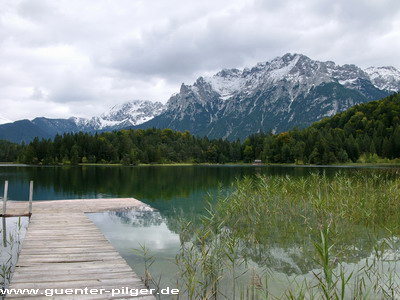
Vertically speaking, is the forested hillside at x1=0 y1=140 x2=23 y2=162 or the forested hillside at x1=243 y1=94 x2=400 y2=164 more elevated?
the forested hillside at x1=243 y1=94 x2=400 y2=164

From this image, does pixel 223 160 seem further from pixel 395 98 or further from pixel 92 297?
pixel 92 297

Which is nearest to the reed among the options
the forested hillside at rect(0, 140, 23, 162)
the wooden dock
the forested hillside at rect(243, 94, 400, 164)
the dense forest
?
the wooden dock

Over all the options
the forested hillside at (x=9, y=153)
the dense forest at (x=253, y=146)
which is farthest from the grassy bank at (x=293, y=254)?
the forested hillside at (x=9, y=153)

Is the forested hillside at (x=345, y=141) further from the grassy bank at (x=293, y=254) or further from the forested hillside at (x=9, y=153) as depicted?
the forested hillside at (x=9, y=153)

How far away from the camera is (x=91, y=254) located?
9.02m

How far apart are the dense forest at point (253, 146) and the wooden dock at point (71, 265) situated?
375ft

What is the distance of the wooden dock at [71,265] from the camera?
255 inches

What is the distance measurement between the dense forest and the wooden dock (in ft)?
375

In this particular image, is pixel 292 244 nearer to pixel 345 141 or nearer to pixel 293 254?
pixel 293 254

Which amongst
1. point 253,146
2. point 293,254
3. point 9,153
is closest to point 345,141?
point 253,146

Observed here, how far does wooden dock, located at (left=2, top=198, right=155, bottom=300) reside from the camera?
21.3 feet

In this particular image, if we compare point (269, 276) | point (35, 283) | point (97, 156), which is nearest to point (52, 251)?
point (35, 283)

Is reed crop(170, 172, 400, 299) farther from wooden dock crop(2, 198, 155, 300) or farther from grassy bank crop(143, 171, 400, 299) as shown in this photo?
wooden dock crop(2, 198, 155, 300)

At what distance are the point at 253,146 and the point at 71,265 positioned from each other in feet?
521
